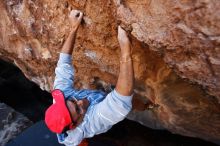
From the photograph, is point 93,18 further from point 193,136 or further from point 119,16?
point 193,136

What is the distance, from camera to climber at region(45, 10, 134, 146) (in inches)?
65.9

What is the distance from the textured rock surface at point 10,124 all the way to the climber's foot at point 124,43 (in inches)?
64.8

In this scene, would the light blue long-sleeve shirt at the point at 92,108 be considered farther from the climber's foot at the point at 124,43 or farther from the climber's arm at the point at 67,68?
the climber's foot at the point at 124,43

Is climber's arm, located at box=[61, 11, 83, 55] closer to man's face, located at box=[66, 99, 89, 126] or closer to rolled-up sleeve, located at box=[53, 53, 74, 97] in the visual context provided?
rolled-up sleeve, located at box=[53, 53, 74, 97]

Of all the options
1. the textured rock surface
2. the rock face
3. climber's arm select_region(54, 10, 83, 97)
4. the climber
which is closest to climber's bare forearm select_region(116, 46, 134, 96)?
the climber

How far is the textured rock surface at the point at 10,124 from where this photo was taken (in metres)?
3.07

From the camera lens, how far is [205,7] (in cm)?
148

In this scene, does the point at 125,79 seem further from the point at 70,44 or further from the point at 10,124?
the point at 10,124

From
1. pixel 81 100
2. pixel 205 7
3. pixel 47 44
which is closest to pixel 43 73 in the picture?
pixel 47 44

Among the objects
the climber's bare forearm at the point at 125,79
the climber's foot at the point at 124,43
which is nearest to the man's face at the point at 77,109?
the climber's bare forearm at the point at 125,79

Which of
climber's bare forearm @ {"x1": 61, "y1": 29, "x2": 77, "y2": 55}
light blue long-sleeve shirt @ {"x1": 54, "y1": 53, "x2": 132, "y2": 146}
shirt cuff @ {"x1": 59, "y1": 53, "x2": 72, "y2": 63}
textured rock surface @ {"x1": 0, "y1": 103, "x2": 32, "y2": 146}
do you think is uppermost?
climber's bare forearm @ {"x1": 61, "y1": 29, "x2": 77, "y2": 55}

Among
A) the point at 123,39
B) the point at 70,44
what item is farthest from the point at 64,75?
the point at 123,39

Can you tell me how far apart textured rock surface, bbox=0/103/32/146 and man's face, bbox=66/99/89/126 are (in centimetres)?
146

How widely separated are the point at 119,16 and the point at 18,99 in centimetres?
225
